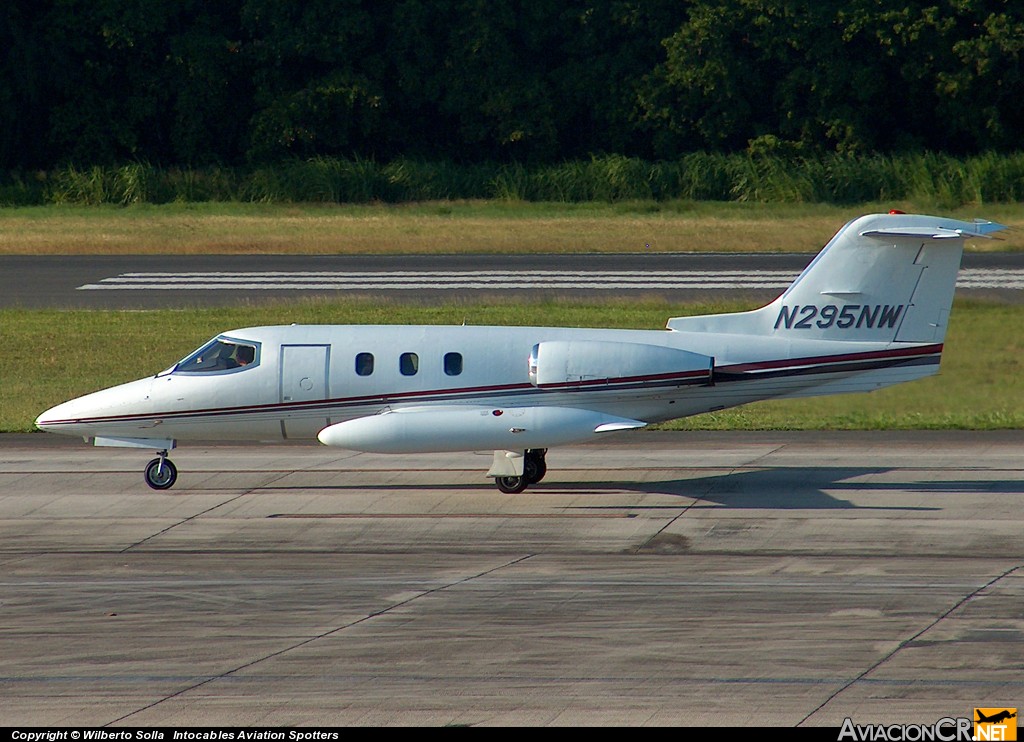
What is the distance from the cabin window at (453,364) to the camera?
1939cm

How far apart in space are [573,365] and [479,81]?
49.9 m

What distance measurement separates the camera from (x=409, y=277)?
138 ft

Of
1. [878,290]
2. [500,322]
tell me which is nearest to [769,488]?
[878,290]

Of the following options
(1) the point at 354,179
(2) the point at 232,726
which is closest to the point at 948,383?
(2) the point at 232,726

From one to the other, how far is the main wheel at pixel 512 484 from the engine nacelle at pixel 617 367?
4.90 ft

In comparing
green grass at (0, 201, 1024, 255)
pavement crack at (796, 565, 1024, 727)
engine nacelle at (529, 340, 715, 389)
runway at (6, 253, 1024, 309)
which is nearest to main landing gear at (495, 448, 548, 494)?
engine nacelle at (529, 340, 715, 389)

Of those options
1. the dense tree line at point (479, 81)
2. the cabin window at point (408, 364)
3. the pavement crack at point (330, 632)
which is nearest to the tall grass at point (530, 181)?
the dense tree line at point (479, 81)

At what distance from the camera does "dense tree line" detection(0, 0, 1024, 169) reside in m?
64.2

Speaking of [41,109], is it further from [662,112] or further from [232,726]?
[232,726]

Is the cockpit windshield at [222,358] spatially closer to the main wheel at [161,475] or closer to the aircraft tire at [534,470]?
the main wheel at [161,475]

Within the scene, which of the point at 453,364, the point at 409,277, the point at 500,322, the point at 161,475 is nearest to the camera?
the point at 453,364

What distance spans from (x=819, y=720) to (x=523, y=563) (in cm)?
568

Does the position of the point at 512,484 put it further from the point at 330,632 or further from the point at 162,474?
the point at 330,632

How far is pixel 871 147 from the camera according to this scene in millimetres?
63906
